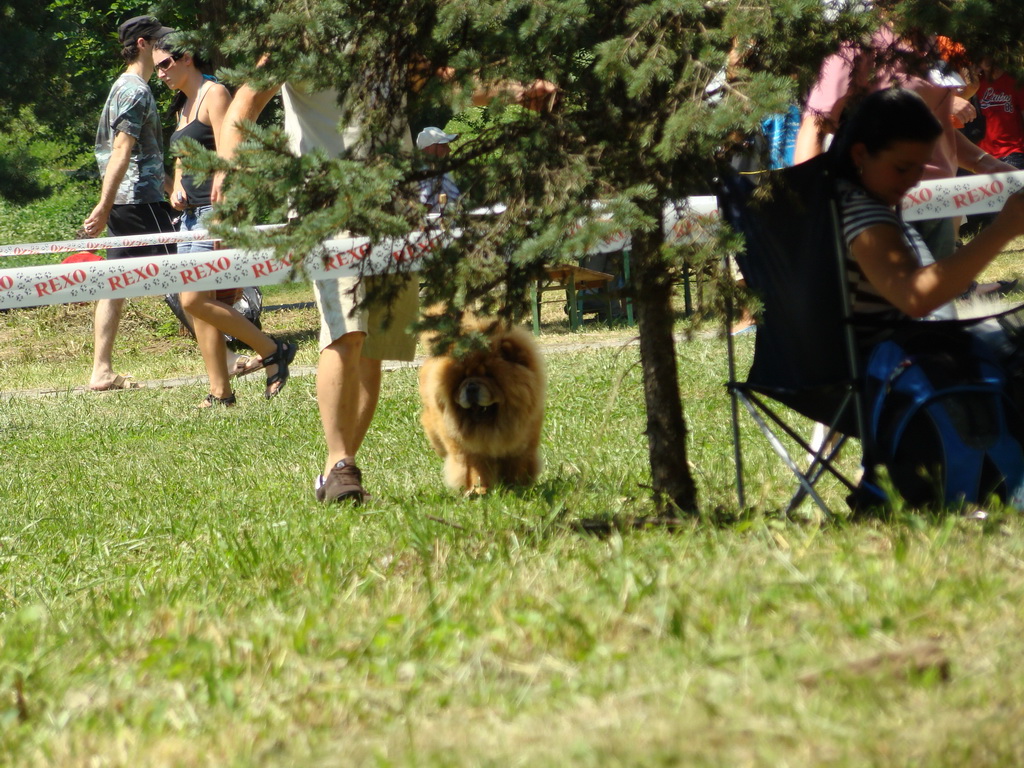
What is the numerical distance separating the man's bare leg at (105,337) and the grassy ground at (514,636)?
455cm

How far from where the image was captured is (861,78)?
359 cm

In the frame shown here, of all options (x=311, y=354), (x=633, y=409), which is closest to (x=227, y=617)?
(x=633, y=409)

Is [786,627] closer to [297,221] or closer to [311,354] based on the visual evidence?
[297,221]

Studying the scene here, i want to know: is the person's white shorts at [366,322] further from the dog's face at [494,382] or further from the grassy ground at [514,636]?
the grassy ground at [514,636]

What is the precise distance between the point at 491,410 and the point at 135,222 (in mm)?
5225

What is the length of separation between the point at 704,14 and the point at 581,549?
151cm

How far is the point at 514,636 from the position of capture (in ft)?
8.46

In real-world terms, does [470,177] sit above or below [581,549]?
above

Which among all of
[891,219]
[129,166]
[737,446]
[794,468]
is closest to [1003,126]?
[129,166]

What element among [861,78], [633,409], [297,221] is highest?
[861,78]

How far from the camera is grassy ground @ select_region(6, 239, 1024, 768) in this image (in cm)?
202

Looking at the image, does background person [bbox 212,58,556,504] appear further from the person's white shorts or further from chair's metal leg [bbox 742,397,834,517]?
chair's metal leg [bbox 742,397,834,517]

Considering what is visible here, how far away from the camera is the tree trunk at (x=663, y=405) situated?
3.67 metres

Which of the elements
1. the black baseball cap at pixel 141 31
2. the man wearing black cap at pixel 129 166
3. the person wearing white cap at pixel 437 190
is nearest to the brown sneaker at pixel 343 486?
the person wearing white cap at pixel 437 190
